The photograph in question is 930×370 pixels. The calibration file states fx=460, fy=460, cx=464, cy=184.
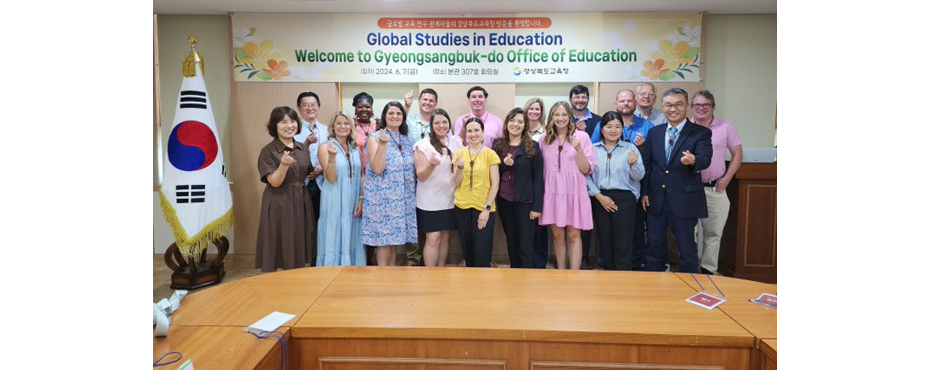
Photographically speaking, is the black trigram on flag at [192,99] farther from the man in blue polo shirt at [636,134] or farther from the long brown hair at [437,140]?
the man in blue polo shirt at [636,134]

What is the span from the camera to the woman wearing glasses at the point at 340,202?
142 inches

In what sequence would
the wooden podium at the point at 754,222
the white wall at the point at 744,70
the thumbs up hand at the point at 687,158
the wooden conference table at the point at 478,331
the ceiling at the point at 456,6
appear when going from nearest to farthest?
the wooden conference table at the point at 478,331, the thumbs up hand at the point at 687,158, the wooden podium at the point at 754,222, the ceiling at the point at 456,6, the white wall at the point at 744,70

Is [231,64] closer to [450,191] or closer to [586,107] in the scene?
[450,191]

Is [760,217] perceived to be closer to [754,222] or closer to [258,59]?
[754,222]

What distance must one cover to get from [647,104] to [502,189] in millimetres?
1658

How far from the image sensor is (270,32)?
169 inches

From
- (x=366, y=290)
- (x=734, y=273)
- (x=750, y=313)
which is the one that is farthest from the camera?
(x=734, y=273)

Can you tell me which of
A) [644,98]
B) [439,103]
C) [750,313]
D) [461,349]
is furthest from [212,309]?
[644,98]

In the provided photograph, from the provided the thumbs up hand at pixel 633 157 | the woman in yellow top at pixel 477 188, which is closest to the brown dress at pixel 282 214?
the woman in yellow top at pixel 477 188

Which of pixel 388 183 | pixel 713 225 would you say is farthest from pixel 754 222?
pixel 388 183

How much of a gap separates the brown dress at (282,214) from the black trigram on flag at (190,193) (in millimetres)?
430

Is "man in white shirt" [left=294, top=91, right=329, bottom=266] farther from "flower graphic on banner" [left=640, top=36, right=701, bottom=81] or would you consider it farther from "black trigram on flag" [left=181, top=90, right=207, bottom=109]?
"flower graphic on banner" [left=640, top=36, right=701, bottom=81]

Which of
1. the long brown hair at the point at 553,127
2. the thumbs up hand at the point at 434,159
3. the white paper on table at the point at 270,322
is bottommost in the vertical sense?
the white paper on table at the point at 270,322

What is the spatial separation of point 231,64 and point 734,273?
488 centimetres
